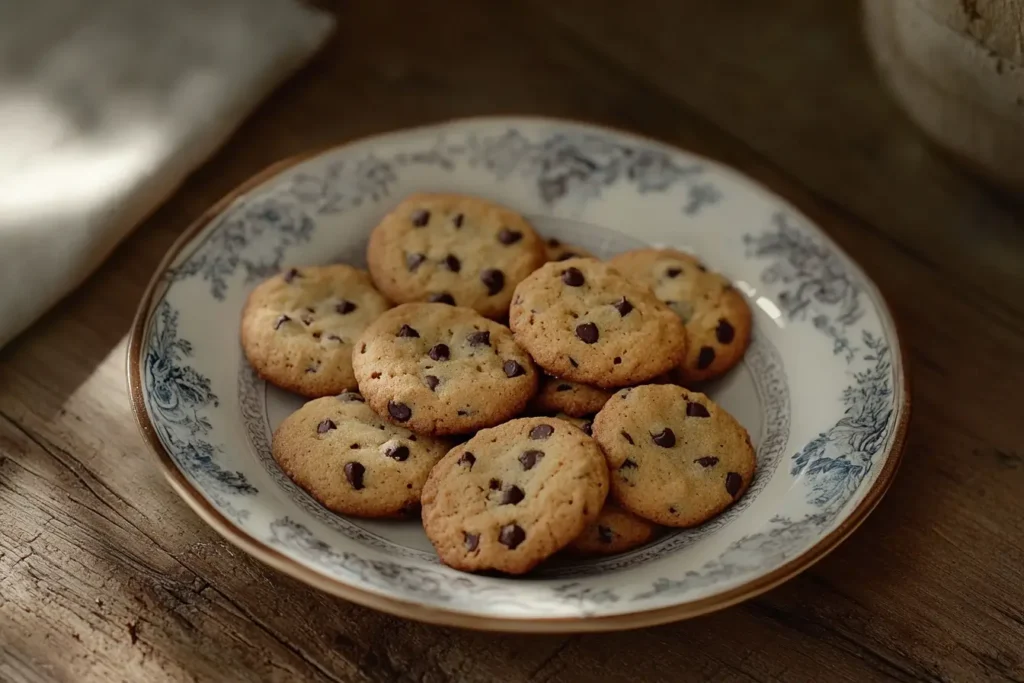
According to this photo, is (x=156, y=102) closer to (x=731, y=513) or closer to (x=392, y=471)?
(x=392, y=471)

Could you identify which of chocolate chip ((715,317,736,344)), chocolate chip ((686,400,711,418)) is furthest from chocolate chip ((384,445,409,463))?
chocolate chip ((715,317,736,344))

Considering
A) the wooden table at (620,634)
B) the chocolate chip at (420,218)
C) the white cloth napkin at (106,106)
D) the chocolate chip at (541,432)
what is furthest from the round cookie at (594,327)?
the white cloth napkin at (106,106)

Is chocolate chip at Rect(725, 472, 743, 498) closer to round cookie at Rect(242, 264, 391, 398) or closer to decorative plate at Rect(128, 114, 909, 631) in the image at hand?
decorative plate at Rect(128, 114, 909, 631)

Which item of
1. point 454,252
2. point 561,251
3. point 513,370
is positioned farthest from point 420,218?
point 513,370

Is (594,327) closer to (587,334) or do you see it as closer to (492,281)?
(587,334)

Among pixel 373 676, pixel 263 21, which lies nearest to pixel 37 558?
pixel 373 676

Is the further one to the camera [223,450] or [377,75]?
[377,75]

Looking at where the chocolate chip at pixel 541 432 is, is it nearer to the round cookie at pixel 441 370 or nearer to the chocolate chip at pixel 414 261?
the round cookie at pixel 441 370
